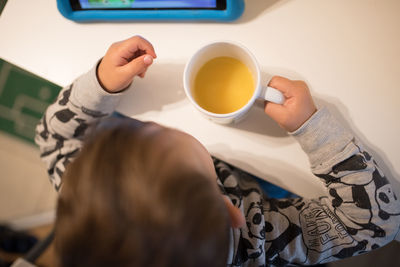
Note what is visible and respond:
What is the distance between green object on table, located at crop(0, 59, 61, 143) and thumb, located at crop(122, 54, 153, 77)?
70 centimetres

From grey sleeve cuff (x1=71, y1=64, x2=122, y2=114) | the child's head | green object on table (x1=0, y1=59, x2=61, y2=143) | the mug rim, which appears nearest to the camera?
the child's head

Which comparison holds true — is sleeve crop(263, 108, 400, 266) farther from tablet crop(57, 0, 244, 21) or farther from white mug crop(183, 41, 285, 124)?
tablet crop(57, 0, 244, 21)

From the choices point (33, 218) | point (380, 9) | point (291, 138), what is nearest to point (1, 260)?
point (33, 218)

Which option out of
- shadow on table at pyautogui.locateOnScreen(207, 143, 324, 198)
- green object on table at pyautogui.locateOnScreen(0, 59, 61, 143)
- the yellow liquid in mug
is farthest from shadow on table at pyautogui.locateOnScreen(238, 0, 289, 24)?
green object on table at pyautogui.locateOnScreen(0, 59, 61, 143)

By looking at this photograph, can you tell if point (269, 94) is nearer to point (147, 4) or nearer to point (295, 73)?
point (295, 73)

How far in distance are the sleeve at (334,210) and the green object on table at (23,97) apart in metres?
0.92

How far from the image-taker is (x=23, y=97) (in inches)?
42.3

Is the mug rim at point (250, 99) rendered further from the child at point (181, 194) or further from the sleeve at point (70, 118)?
the sleeve at point (70, 118)

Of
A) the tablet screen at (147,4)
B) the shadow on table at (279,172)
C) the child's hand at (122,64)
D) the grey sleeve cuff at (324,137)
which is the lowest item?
the shadow on table at (279,172)

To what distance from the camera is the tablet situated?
492 millimetres

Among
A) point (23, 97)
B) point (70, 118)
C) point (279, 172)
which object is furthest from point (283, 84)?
point (23, 97)

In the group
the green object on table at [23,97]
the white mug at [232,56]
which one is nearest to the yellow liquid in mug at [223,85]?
the white mug at [232,56]

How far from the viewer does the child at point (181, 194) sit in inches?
11.6

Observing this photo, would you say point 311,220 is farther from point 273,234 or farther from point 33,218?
point 33,218
